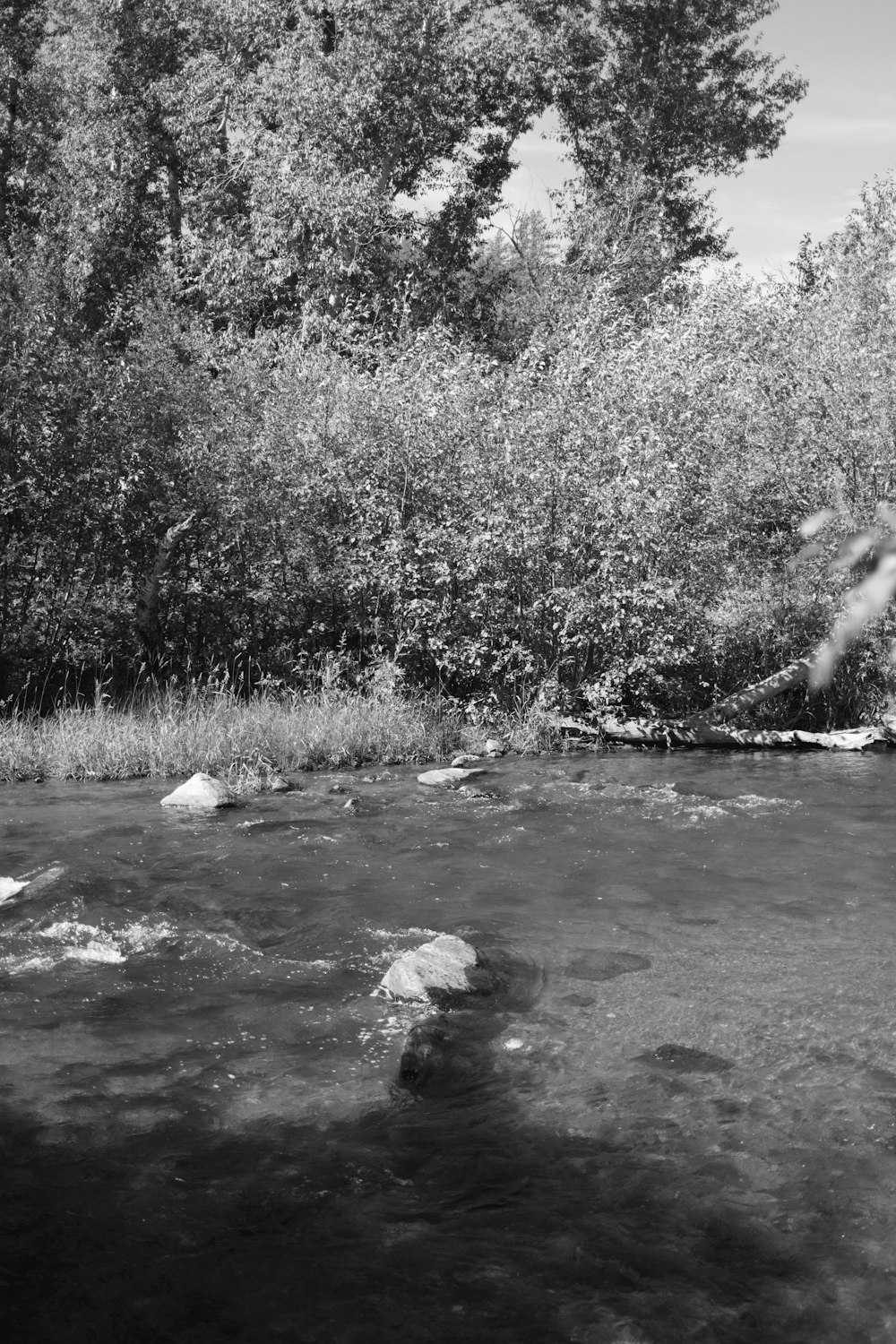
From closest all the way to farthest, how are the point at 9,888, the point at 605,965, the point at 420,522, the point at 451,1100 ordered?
the point at 451,1100 → the point at 605,965 → the point at 9,888 → the point at 420,522

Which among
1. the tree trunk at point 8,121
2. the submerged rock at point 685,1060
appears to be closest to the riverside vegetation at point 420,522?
the submerged rock at point 685,1060

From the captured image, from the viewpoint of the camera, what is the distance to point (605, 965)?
21.4ft

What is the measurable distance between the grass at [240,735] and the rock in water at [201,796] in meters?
0.64

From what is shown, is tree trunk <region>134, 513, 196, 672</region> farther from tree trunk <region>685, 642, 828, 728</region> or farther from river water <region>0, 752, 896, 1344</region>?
tree trunk <region>685, 642, 828, 728</region>

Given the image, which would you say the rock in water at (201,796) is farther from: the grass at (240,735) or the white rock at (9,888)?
the white rock at (9,888)

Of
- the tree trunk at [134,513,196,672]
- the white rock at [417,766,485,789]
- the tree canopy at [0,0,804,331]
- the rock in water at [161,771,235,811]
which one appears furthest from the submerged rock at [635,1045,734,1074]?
the tree canopy at [0,0,804,331]

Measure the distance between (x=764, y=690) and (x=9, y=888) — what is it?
1107 cm

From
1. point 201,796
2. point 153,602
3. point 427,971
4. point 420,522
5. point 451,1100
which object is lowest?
point 451,1100

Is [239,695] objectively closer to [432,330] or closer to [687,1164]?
[432,330]

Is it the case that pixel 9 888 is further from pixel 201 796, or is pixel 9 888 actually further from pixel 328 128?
pixel 328 128

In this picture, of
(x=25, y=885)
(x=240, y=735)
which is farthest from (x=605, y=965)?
(x=240, y=735)

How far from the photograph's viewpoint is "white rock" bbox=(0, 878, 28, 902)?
24.9ft

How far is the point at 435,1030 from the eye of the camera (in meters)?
5.57

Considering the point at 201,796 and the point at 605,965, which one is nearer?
the point at 605,965
